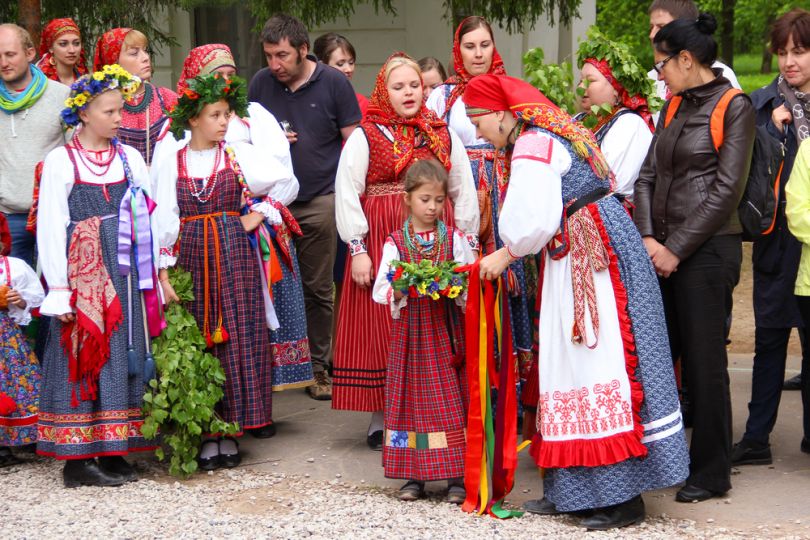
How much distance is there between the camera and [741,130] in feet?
15.9

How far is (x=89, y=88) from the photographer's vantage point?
17.8 feet

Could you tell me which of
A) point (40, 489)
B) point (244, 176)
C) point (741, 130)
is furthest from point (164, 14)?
point (741, 130)

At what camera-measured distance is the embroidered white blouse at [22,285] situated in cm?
571

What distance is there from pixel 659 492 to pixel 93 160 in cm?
315

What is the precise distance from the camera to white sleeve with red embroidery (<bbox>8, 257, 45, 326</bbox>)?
5.73 meters

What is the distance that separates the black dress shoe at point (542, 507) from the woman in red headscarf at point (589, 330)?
15cm

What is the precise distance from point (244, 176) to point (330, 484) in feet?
5.33

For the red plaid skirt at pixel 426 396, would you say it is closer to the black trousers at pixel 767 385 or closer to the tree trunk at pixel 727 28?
the black trousers at pixel 767 385

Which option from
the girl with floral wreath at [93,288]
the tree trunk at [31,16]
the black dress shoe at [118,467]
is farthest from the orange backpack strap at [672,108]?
the tree trunk at [31,16]

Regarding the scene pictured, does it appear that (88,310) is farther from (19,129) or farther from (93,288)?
(19,129)

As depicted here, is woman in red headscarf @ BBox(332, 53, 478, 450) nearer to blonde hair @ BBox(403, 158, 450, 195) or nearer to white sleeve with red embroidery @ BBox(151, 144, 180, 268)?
blonde hair @ BBox(403, 158, 450, 195)

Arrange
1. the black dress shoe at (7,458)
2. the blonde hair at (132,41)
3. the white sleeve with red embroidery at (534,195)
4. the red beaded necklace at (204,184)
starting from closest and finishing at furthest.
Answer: the white sleeve with red embroidery at (534,195) → the red beaded necklace at (204,184) → the black dress shoe at (7,458) → the blonde hair at (132,41)

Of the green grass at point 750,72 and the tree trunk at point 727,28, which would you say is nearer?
the tree trunk at point 727,28

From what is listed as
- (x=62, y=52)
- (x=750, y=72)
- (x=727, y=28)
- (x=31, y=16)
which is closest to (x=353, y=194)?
(x=62, y=52)
